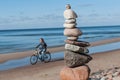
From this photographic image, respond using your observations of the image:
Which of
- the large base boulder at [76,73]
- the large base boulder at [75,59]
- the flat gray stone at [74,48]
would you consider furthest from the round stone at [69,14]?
the large base boulder at [76,73]

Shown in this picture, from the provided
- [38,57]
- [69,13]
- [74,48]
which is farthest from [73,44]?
[38,57]

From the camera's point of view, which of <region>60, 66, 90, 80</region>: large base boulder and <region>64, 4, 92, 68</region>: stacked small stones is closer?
<region>64, 4, 92, 68</region>: stacked small stones

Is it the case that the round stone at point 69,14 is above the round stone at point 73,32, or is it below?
above

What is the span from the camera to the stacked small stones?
547 inches

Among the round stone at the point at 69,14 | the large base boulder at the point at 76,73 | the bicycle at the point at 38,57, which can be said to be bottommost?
Result: the bicycle at the point at 38,57

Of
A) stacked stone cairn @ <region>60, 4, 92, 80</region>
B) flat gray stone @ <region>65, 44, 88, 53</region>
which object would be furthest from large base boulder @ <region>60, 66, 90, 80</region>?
flat gray stone @ <region>65, 44, 88, 53</region>

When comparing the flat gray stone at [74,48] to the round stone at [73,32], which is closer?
the round stone at [73,32]

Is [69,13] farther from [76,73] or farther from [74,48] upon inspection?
[76,73]

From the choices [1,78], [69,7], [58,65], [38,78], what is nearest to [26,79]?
[38,78]

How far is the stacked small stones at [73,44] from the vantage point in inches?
547

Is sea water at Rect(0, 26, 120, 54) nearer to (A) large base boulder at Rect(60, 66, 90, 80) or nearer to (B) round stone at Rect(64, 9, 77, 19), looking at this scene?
(A) large base boulder at Rect(60, 66, 90, 80)

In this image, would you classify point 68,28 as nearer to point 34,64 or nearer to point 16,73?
point 16,73

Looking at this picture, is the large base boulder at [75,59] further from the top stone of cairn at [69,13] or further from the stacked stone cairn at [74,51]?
the top stone of cairn at [69,13]

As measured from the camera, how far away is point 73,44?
556 inches
